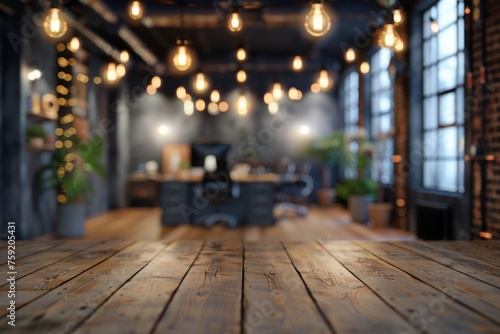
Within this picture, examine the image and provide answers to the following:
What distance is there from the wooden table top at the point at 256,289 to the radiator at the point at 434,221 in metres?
3.20

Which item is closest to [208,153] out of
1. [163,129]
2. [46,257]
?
[163,129]

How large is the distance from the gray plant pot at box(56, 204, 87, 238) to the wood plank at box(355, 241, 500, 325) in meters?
5.15

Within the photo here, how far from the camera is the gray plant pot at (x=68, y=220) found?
6566 millimetres

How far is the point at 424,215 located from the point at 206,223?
3.33m

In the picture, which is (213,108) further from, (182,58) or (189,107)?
(182,58)

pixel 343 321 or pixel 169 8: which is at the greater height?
pixel 169 8

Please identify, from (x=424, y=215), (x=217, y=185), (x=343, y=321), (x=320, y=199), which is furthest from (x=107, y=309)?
(x=320, y=199)

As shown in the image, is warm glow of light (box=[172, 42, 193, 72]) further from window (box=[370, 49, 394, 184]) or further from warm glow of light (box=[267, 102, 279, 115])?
warm glow of light (box=[267, 102, 279, 115])

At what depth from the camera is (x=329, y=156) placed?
1070cm

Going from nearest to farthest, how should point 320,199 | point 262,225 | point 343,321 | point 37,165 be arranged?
point 343,321 → point 37,165 → point 262,225 → point 320,199

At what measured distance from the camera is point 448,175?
6.00 m

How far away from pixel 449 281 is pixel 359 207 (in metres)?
6.41

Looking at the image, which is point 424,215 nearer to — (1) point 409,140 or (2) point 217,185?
(1) point 409,140

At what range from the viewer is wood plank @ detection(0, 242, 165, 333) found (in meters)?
1.27
